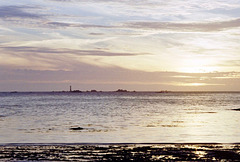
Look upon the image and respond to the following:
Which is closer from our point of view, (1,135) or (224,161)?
(224,161)

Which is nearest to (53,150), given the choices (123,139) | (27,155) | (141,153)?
(27,155)

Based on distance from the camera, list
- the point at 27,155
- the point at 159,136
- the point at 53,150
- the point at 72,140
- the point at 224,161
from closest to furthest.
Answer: the point at 224,161 < the point at 27,155 < the point at 53,150 < the point at 72,140 < the point at 159,136

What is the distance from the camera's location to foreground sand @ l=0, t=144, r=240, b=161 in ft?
77.5

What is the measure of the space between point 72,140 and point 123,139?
15.1 ft

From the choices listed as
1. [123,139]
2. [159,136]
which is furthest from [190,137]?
[123,139]

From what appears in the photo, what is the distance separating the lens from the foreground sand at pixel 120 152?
23609mm

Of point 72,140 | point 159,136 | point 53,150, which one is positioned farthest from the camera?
point 159,136

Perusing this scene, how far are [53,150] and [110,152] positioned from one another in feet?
13.8

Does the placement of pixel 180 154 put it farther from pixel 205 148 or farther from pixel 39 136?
pixel 39 136

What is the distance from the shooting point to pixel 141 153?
82.7 feet

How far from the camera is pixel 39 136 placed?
36.3m

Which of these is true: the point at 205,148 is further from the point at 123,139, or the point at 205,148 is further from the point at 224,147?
the point at 123,139

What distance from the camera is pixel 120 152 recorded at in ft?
84.0

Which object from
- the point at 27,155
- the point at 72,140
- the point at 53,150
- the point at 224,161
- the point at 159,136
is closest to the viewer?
the point at 224,161
